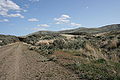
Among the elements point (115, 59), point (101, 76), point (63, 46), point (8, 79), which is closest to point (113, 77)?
point (101, 76)

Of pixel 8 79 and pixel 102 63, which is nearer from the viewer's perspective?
pixel 8 79

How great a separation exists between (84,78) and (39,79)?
2.23m

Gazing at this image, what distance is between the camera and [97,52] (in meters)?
17.6

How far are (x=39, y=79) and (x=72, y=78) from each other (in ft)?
5.39

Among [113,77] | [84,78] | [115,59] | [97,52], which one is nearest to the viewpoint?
[113,77]

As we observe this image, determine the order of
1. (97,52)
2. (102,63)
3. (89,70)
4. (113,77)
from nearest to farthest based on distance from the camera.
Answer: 1. (113,77)
2. (89,70)
3. (102,63)
4. (97,52)

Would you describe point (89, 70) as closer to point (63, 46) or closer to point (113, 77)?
point (113, 77)

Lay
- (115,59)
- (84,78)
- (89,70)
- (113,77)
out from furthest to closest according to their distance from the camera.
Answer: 1. (115,59)
2. (89,70)
3. (84,78)
4. (113,77)

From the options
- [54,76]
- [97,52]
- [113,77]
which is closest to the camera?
[113,77]

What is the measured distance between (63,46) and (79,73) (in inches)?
604

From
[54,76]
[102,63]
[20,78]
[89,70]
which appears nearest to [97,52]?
[102,63]

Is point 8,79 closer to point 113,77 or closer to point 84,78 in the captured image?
point 84,78

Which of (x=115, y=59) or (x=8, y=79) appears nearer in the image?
(x=8, y=79)

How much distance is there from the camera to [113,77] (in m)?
8.94
